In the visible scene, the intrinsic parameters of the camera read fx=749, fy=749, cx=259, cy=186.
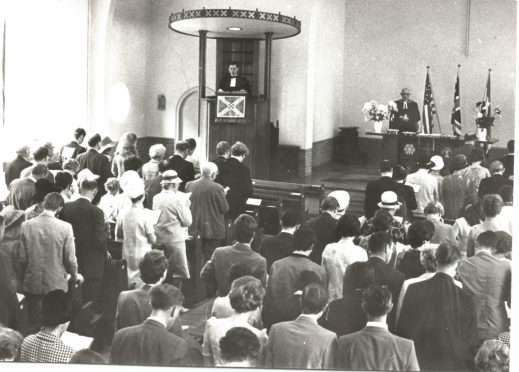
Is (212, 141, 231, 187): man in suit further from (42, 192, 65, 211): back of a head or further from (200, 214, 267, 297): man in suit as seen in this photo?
(200, 214, 267, 297): man in suit

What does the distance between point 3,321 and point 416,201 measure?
5556 millimetres

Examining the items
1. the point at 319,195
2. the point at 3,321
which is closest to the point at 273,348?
the point at 3,321

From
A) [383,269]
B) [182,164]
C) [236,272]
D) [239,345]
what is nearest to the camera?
[239,345]

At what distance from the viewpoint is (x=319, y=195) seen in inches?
432

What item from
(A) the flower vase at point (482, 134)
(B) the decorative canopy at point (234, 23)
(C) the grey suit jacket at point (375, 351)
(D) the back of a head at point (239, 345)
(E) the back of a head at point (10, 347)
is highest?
(B) the decorative canopy at point (234, 23)

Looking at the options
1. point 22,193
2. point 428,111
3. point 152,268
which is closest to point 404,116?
point 428,111

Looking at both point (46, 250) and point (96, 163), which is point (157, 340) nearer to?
point (46, 250)

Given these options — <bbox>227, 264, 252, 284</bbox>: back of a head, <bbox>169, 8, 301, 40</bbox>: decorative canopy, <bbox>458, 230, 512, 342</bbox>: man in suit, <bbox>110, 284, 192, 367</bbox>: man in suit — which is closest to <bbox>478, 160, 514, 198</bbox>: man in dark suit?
<bbox>458, 230, 512, 342</bbox>: man in suit

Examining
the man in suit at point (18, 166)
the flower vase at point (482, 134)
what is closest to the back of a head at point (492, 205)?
the man in suit at point (18, 166)

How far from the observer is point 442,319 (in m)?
5.45

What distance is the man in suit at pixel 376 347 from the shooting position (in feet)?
16.0

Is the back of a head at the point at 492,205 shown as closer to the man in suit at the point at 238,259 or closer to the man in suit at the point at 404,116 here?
the man in suit at the point at 238,259

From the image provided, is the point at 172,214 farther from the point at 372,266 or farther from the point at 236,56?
the point at 236,56

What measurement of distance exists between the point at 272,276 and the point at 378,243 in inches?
35.9
